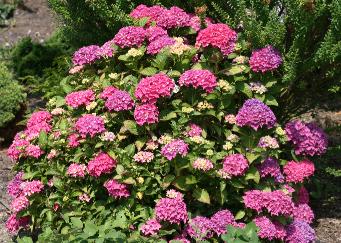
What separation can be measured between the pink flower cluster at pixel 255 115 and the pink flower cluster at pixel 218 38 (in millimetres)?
405

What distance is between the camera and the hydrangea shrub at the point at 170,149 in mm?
3551

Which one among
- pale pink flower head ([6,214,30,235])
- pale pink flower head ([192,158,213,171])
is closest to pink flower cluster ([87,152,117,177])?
pale pink flower head ([192,158,213,171])

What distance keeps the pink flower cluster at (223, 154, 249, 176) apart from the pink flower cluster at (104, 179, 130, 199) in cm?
61

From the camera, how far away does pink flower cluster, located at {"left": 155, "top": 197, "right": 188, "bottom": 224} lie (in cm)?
342

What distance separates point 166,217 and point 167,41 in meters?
1.14

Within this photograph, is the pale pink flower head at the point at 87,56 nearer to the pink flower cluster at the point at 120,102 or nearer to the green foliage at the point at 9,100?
the pink flower cluster at the point at 120,102

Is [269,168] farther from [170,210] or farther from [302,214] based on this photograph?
[170,210]

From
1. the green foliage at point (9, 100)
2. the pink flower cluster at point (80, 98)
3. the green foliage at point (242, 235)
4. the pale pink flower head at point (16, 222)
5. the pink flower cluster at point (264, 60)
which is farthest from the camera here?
the green foliage at point (9, 100)

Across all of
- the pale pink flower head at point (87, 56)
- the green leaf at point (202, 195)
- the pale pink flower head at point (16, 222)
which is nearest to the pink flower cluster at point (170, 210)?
the green leaf at point (202, 195)

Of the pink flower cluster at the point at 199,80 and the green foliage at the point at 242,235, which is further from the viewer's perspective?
the pink flower cluster at the point at 199,80

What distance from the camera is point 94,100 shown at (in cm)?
393

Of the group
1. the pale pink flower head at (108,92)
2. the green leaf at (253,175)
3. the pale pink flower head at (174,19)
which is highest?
the pale pink flower head at (174,19)

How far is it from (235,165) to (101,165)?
80cm

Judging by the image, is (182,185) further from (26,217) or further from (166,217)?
(26,217)
